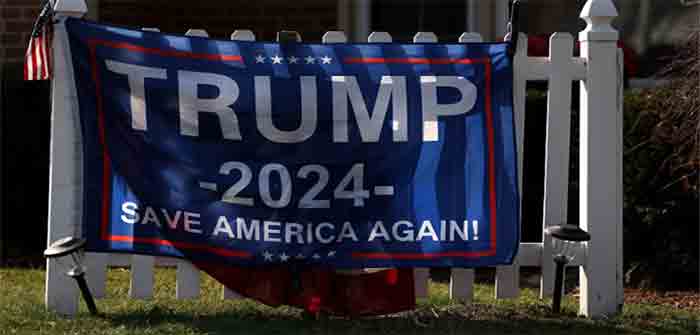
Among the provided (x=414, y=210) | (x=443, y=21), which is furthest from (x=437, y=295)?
(x=443, y=21)

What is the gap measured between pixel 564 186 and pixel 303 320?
1.44 meters

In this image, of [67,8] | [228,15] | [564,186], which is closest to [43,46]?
[67,8]

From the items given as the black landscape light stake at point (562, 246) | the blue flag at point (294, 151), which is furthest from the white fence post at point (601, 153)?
the blue flag at point (294, 151)

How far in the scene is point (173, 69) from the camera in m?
6.01

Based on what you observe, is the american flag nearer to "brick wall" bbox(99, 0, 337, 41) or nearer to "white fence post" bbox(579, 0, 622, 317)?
"white fence post" bbox(579, 0, 622, 317)

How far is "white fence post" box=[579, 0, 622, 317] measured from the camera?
20.5 feet

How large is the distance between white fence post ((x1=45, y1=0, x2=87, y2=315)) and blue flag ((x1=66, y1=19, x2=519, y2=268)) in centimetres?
9

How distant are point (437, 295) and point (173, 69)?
2069 millimetres

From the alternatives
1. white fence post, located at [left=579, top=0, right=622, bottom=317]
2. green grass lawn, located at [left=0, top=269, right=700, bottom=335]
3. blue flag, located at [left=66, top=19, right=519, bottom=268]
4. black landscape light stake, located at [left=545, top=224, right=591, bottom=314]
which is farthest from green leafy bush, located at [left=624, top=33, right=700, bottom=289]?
blue flag, located at [left=66, top=19, right=519, bottom=268]

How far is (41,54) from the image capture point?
603 centimetres

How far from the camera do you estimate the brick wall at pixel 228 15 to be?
10805 mm

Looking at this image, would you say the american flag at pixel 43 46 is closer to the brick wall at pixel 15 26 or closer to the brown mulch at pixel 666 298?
the brown mulch at pixel 666 298

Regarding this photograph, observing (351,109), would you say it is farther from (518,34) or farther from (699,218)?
(699,218)

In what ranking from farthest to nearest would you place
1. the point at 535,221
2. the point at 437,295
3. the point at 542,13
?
the point at 542,13
the point at 535,221
the point at 437,295
